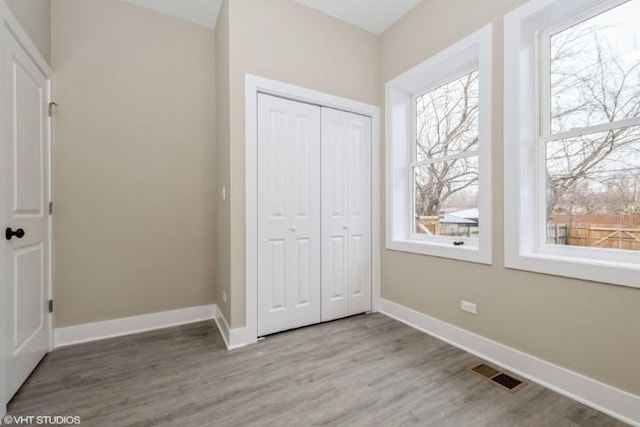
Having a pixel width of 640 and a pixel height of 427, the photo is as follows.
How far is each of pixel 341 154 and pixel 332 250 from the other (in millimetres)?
956

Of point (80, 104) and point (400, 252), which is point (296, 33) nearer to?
point (80, 104)

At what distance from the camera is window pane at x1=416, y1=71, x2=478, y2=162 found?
2.44 metres

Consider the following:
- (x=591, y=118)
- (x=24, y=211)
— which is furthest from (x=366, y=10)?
(x=24, y=211)

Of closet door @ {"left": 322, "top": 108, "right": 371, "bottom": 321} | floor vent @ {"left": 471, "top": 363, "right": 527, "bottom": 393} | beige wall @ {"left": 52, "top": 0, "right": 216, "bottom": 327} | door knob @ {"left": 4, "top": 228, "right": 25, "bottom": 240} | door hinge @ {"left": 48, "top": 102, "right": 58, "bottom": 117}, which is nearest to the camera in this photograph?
door knob @ {"left": 4, "top": 228, "right": 25, "bottom": 240}

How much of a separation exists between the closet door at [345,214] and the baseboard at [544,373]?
27.6 inches

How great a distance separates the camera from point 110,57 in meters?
2.48

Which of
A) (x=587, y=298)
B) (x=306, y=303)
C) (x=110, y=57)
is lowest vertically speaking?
(x=306, y=303)

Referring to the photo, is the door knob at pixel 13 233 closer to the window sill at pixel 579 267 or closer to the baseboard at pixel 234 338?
the baseboard at pixel 234 338

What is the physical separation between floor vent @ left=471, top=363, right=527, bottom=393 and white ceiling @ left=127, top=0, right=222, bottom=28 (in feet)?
11.8

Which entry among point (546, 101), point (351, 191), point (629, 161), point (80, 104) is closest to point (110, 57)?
point (80, 104)

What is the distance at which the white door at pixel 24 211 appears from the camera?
5.28ft

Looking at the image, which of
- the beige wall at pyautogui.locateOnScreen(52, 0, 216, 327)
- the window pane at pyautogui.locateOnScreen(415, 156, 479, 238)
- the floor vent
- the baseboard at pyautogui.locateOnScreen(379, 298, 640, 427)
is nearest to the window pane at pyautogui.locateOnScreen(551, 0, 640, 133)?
the window pane at pyautogui.locateOnScreen(415, 156, 479, 238)

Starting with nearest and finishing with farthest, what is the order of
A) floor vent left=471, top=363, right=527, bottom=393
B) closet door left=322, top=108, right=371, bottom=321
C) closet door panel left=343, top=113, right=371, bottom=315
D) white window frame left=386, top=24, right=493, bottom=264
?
floor vent left=471, top=363, right=527, bottom=393, white window frame left=386, top=24, right=493, bottom=264, closet door left=322, top=108, right=371, bottom=321, closet door panel left=343, top=113, right=371, bottom=315

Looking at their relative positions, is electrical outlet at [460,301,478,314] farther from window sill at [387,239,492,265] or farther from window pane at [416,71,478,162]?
window pane at [416,71,478,162]
